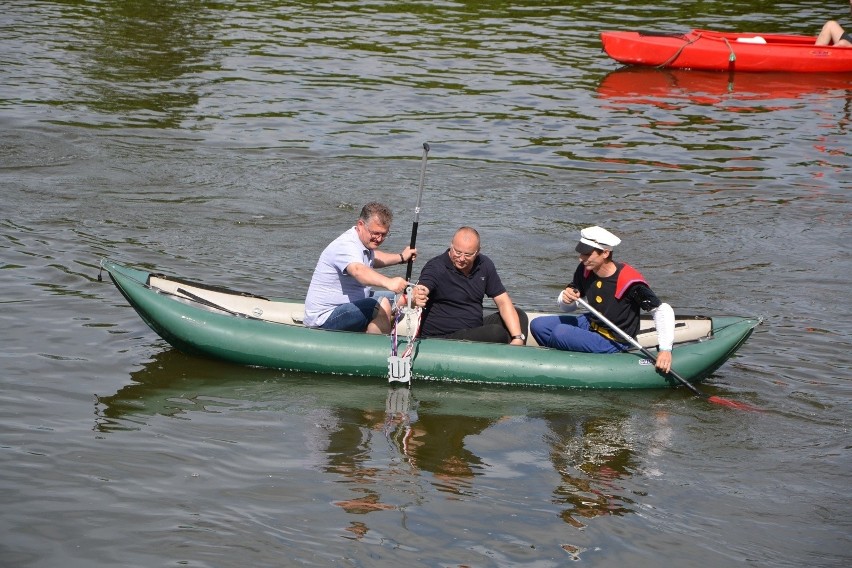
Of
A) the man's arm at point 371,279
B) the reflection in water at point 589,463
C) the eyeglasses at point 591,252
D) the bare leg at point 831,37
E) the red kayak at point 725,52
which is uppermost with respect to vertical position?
the bare leg at point 831,37

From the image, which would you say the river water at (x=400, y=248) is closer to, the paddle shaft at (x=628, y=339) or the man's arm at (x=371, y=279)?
the paddle shaft at (x=628, y=339)

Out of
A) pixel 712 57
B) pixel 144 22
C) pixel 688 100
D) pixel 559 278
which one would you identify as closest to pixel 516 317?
pixel 559 278

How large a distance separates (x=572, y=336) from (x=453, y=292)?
1036mm

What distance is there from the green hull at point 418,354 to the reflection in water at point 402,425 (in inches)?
5.4

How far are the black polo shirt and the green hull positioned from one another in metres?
0.25

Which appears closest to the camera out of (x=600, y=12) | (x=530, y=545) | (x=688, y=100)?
(x=530, y=545)

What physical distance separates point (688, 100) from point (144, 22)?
11404mm

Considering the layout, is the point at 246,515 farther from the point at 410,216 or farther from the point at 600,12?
the point at 600,12

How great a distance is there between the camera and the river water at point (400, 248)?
6.99 m

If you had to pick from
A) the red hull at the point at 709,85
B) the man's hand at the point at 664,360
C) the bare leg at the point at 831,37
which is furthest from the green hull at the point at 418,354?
the bare leg at the point at 831,37

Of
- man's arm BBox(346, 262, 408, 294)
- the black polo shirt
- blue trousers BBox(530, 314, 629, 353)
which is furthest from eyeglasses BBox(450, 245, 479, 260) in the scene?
blue trousers BBox(530, 314, 629, 353)

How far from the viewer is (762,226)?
45.8 ft

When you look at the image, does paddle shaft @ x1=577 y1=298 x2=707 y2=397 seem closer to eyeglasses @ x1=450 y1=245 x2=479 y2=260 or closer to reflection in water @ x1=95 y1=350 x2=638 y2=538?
reflection in water @ x1=95 y1=350 x2=638 y2=538

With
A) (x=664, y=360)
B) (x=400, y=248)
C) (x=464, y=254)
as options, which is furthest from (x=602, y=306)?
(x=400, y=248)
